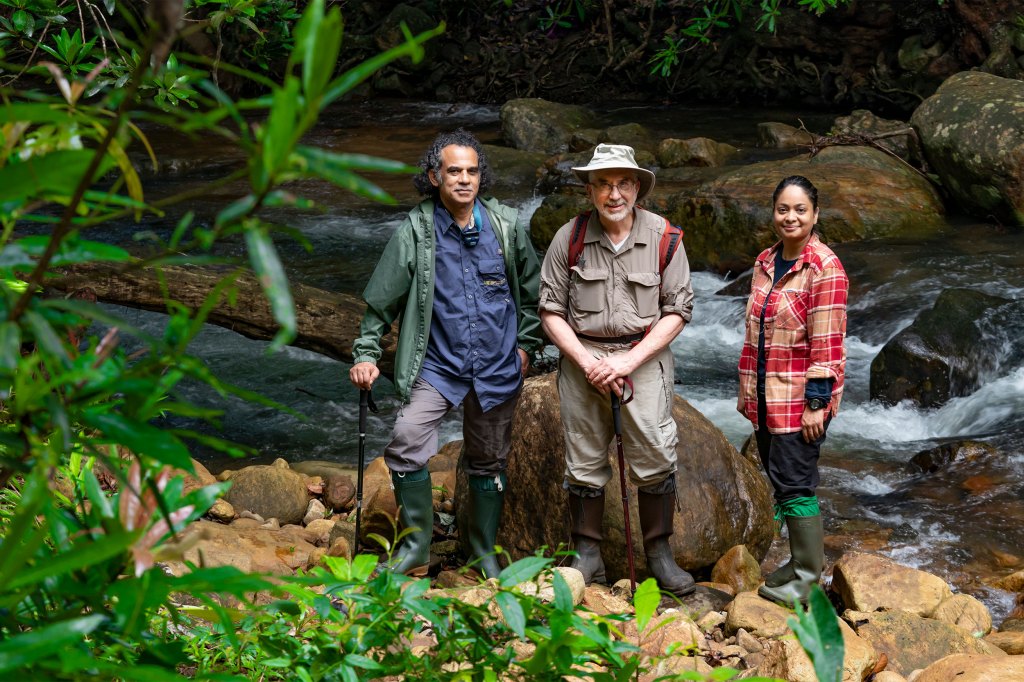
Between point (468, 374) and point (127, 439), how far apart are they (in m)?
3.12

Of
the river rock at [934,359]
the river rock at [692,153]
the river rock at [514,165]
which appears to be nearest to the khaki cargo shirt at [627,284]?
the river rock at [934,359]

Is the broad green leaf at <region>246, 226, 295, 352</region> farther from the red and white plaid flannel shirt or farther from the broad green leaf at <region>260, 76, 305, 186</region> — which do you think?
the red and white plaid flannel shirt

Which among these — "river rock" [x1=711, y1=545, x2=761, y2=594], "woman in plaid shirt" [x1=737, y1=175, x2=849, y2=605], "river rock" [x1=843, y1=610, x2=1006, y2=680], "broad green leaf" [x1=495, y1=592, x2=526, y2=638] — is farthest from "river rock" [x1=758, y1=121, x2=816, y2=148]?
"broad green leaf" [x1=495, y1=592, x2=526, y2=638]

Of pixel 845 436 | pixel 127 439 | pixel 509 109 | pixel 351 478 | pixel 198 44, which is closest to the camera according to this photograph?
pixel 127 439

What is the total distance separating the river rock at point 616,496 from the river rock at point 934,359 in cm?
291

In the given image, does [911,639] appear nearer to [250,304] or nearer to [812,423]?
[812,423]

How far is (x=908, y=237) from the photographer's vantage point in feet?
31.7

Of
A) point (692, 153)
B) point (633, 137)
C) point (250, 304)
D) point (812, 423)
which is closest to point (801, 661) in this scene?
point (812, 423)

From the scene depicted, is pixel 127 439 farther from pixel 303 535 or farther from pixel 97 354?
pixel 303 535

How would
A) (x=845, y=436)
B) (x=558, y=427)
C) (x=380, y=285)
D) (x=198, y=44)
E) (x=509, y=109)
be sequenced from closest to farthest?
1. (x=380, y=285)
2. (x=558, y=427)
3. (x=845, y=436)
4. (x=509, y=109)
5. (x=198, y=44)

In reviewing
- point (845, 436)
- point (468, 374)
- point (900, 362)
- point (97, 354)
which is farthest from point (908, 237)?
point (97, 354)

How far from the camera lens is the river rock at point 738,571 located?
4.41 m

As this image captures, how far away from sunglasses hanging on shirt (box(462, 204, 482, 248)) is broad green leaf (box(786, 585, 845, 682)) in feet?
10.2

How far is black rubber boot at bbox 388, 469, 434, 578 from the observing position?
416cm
